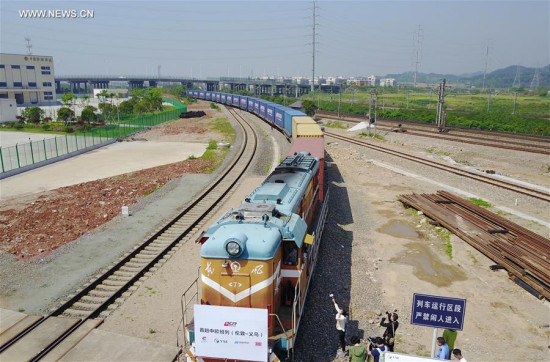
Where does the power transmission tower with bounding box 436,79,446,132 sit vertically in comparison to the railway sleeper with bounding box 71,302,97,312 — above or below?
above

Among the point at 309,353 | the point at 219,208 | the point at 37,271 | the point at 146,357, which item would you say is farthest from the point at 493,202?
the point at 37,271

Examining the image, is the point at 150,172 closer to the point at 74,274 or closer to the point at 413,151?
the point at 74,274

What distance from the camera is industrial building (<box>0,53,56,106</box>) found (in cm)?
11006

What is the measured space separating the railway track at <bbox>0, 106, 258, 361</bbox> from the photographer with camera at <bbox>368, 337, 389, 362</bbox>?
8.32 m

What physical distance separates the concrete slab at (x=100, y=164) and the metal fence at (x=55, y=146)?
1.32 metres

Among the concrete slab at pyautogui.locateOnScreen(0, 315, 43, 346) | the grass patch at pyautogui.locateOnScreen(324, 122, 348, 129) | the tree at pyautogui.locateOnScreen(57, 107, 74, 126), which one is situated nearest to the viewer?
the concrete slab at pyautogui.locateOnScreen(0, 315, 43, 346)

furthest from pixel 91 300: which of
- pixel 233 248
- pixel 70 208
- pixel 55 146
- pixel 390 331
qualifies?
pixel 55 146

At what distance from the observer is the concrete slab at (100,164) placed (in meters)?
32.1

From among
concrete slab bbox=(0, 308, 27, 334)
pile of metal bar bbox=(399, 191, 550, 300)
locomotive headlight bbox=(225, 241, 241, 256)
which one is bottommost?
concrete slab bbox=(0, 308, 27, 334)

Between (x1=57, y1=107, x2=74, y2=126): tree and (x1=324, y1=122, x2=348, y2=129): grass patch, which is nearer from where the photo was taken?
(x1=57, y1=107, x2=74, y2=126): tree

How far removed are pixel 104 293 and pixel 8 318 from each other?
115 inches

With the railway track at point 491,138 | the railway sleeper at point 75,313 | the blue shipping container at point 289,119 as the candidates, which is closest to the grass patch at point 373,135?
the railway track at point 491,138

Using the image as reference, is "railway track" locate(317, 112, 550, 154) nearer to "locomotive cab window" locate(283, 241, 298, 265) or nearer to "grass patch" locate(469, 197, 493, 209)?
"grass patch" locate(469, 197, 493, 209)

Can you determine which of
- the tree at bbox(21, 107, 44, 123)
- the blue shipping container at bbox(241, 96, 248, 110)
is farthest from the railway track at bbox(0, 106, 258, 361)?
the blue shipping container at bbox(241, 96, 248, 110)
